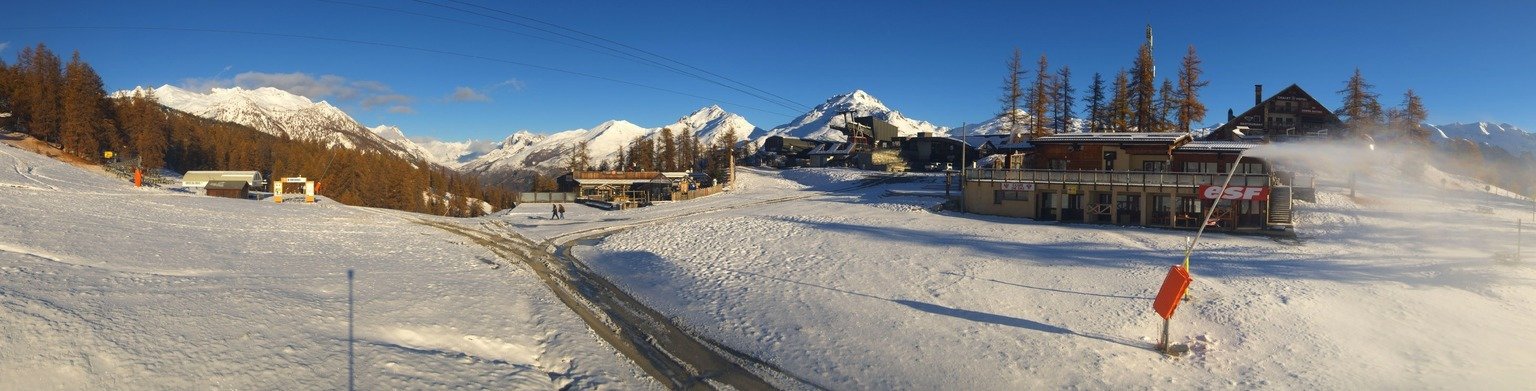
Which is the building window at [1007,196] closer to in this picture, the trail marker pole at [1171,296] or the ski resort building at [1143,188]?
the ski resort building at [1143,188]

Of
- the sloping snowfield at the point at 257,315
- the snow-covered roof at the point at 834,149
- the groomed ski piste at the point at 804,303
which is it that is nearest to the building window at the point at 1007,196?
the groomed ski piste at the point at 804,303

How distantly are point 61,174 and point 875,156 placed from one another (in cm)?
8036

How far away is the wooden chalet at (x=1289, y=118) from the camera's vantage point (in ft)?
218

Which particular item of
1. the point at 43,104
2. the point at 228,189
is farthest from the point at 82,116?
the point at 228,189

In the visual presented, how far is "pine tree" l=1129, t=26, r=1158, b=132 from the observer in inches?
2463

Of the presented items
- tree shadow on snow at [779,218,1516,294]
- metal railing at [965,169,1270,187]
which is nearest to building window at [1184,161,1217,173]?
metal railing at [965,169,1270,187]

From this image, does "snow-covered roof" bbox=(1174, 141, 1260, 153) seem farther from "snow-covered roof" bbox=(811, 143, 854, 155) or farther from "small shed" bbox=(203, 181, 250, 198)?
A: "small shed" bbox=(203, 181, 250, 198)

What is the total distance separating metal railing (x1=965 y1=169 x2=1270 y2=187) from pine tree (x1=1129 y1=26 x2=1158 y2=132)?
29.1 meters

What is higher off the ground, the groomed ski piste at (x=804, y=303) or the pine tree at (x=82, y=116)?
the pine tree at (x=82, y=116)

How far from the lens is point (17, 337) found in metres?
10.4

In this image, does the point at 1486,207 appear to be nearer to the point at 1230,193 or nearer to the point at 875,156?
the point at 1230,193

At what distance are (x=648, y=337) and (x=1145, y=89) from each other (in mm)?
60914

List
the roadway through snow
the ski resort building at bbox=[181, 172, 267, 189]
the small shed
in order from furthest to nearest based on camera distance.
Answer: the ski resort building at bbox=[181, 172, 267, 189] < the small shed < the roadway through snow

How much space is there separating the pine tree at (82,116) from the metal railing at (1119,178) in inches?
3738
